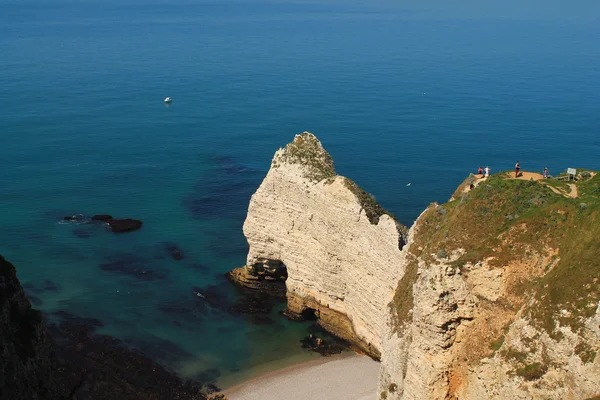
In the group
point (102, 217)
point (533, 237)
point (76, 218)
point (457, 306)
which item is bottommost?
point (76, 218)

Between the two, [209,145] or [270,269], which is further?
[209,145]

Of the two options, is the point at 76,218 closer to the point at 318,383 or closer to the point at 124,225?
the point at 124,225

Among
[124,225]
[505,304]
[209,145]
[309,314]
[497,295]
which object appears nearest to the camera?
[505,304]

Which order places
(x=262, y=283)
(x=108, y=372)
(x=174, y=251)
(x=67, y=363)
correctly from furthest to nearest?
(x=174, y=251) < (x=262, y=283) < (x=67, y=363) < (x=108, y=372)

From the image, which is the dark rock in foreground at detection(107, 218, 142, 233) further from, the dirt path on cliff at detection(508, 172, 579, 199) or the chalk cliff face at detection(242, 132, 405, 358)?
the dirt path on cliff at detection(508, 172, 579, 199)

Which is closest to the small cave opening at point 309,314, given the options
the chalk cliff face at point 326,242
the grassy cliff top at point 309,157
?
the chalk cliff face at point 326,242

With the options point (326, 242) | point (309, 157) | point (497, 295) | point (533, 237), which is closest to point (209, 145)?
point (309, 157)

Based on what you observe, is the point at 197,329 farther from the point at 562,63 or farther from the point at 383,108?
the point at 562,63
